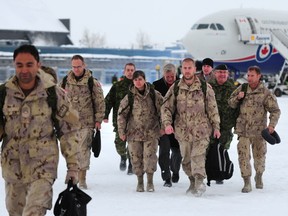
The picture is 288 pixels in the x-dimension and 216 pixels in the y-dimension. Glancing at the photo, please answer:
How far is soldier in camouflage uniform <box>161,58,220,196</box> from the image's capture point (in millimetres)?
8711

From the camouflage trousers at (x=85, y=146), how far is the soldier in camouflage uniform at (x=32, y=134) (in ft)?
14.0

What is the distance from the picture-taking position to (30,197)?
509cm

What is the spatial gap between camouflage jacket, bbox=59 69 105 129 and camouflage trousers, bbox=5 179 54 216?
4256 mm

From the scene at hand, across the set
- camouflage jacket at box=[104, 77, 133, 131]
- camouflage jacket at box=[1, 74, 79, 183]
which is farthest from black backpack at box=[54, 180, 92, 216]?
camouflage jacket at box=[104, 77, 133, 131]

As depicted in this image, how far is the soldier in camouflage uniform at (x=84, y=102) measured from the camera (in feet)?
31.3

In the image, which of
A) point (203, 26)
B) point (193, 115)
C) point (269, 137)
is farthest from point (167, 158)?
point (203, 26)

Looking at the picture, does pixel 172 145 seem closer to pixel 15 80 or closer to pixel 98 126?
pixel 98 126

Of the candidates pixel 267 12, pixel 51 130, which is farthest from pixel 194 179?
pixel 267 12

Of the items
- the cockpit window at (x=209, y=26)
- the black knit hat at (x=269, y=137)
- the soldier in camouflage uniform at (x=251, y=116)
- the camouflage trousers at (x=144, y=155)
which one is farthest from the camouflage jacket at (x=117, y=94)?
the cockpit window at (x=209, y=26)

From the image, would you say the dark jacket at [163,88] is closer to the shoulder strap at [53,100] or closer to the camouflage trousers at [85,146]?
the camouflage trousers at [85,146]

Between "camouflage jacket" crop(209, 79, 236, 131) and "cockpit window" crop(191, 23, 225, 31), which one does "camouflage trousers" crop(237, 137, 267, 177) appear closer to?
"camouflage jacket" crop(209, 79, 236, 131)

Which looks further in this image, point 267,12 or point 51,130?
point 267,12

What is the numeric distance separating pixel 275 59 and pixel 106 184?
2737 cm

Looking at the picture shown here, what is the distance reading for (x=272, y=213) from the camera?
789cm
